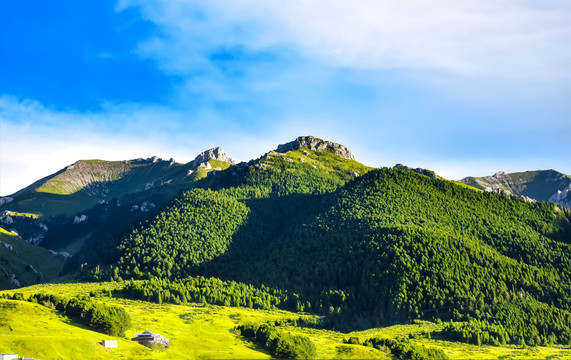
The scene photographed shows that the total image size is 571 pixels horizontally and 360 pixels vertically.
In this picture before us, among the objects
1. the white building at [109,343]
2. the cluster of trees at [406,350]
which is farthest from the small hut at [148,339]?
the cluster of trees at [406,350]

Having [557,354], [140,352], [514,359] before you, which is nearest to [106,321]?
[140,352]

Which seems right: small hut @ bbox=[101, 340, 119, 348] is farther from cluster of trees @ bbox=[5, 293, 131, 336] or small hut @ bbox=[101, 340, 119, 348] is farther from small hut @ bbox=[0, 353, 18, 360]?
small hut @ bbox=[0, 353, 18, 360]

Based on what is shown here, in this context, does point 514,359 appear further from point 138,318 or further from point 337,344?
point 138,318

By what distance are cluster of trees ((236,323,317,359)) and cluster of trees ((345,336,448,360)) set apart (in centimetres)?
2554

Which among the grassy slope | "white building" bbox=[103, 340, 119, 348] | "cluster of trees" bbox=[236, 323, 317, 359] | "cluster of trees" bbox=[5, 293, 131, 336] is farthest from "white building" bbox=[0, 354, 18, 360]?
"cluster of trees" bbox=[236, 323, 317, 359]

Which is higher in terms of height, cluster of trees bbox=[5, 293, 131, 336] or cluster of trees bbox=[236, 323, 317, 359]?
cluster of trees bbox=[5, 293, 131, 336]

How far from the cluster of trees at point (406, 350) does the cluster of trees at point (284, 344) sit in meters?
25.5

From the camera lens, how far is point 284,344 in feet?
511

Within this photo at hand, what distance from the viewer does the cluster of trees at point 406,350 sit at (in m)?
162

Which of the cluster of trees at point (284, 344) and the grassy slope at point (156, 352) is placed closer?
the grassy slope at point (156, 352)

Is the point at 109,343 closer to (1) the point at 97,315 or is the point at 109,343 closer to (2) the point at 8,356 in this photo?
(1) the point at 97,315

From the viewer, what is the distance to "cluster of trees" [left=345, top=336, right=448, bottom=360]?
162m

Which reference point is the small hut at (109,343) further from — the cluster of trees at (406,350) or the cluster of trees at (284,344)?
the cluster of trees at (406,350)

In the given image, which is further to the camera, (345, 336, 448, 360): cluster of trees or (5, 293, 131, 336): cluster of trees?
(345, 336, 448, 360): cluster of trees
